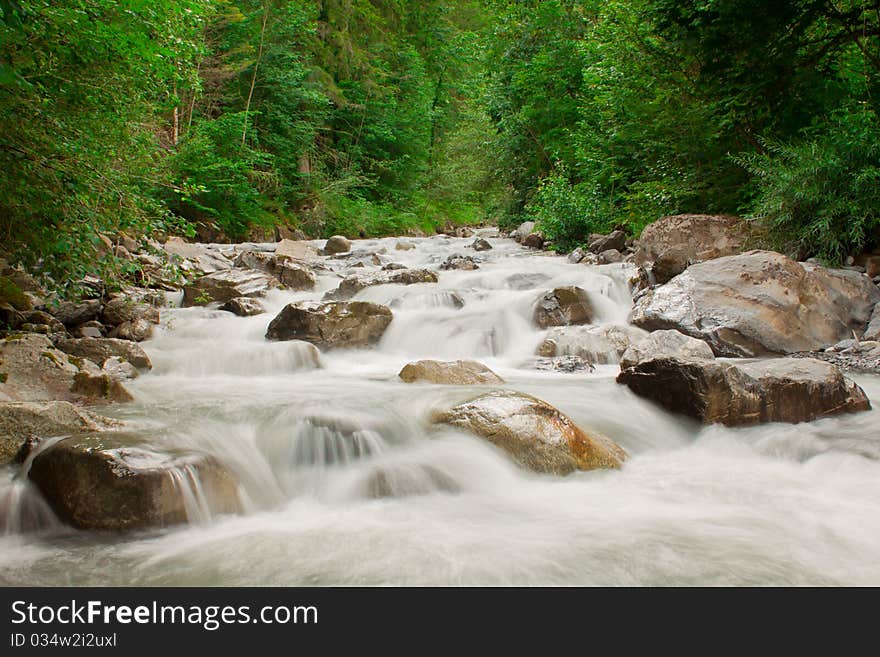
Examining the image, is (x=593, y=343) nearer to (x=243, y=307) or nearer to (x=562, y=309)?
(x=562, y=309)

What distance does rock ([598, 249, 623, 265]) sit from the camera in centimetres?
1121

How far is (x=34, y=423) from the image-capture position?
137 inches

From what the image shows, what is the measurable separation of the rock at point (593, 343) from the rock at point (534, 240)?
337 inches

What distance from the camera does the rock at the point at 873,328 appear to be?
637 centimetres

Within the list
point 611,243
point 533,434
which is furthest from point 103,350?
point 611,243

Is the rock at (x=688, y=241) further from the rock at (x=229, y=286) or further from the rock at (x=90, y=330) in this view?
the rock at (x=90, y=330)

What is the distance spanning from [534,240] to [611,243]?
4.08 m

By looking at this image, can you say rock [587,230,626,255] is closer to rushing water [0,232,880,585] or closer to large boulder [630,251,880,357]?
large boulder [630,251,880,357]

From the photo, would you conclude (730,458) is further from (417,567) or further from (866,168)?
(866,168)

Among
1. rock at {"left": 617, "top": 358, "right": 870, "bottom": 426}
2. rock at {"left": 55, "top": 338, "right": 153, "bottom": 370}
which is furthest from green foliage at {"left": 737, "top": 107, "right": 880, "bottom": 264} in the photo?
rock at {"left": 55, "top": 338, "right": 153, "bottom": 370}

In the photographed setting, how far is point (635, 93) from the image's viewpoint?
1133cm

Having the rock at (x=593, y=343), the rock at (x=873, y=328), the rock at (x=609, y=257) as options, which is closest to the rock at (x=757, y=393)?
the rock at (x=593, y=343)

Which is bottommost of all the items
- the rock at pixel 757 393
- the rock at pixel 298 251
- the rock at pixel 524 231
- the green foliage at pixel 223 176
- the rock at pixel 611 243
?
the rock at pixel 757 393
